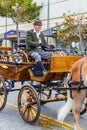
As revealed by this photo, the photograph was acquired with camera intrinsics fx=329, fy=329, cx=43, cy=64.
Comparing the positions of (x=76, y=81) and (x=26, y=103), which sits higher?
(x=76, y=81)

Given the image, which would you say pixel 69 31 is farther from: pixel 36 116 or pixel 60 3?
pixel 36 116

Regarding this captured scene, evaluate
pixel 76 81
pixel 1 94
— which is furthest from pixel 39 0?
pixel 76 81

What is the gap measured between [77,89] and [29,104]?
160 centimetres

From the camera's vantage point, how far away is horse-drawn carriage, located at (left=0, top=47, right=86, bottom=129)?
736 centimetres

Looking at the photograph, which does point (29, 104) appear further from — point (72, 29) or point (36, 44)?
point (72, 29)

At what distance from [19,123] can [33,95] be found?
2.31ft

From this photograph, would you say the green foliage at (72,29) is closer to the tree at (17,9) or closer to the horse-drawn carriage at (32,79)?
the tree at (17,9)

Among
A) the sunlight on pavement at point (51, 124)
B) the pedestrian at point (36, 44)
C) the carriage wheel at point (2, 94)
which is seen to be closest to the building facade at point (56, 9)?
the pedestrian at point (36, 44)

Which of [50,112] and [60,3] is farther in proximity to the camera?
[60,3]

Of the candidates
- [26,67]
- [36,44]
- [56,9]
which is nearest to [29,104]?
[26,67]

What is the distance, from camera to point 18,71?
833 cm

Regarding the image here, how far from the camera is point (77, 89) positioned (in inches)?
246

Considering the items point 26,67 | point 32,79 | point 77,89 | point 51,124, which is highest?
point 26,67

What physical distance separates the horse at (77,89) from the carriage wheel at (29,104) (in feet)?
2.87
